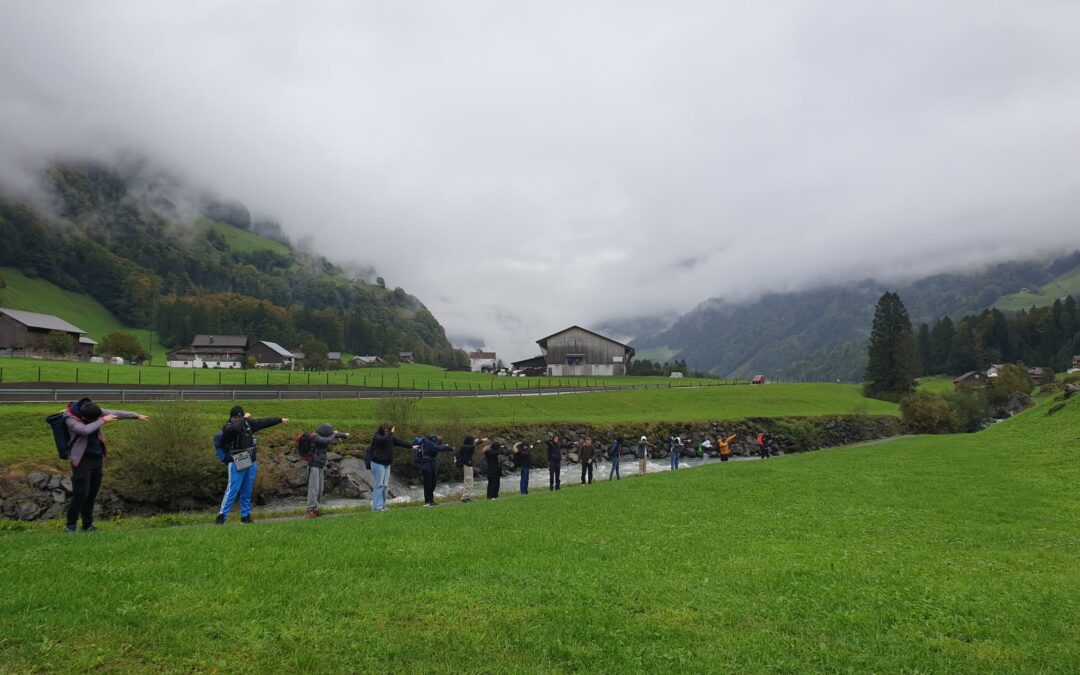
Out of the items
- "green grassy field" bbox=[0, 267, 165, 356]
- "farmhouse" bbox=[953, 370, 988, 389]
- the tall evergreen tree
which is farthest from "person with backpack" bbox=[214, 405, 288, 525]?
"green grassy field" bbox=[0, 267, 165, 356]

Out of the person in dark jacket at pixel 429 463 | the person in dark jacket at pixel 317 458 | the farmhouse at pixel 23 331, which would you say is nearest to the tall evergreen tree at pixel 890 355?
the person in dark jacket at pixel 429 463

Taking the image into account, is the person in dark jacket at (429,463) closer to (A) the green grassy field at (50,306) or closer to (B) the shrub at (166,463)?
(B) the shrub at (166,463)

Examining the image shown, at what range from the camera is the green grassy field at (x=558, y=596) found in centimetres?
626

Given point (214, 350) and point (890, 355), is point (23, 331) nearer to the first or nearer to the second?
point (214, 350)

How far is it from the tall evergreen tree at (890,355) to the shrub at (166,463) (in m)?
110

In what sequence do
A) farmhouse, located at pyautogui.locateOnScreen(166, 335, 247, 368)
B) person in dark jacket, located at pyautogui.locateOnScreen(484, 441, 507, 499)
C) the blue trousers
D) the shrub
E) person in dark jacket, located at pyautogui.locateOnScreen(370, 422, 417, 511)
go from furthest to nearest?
farmhouse, located at pyautogui.locateOnScreen(166, 335, 247, 368), the shrub, person in dark jacket, located at pyautogui.locateOnScreen(484, 441, 507, 499), person in dark jacket, located at pyautogui.locateOnScreen(370, 422, 417, 511), the blue trousers

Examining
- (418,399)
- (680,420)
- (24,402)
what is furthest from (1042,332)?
(24,402)

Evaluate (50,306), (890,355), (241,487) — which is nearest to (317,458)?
(241,487)

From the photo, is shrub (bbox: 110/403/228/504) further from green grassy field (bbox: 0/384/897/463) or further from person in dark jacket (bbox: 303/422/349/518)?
person in dark jacket (bbox: 303/422/349/518)

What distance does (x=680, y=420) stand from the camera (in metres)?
67.8

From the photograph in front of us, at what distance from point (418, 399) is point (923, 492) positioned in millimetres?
44765

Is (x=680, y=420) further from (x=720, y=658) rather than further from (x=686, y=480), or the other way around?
(x=720, y=658)

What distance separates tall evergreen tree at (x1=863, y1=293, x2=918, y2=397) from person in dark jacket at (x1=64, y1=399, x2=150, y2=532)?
388 feet

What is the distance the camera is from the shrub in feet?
97.7
